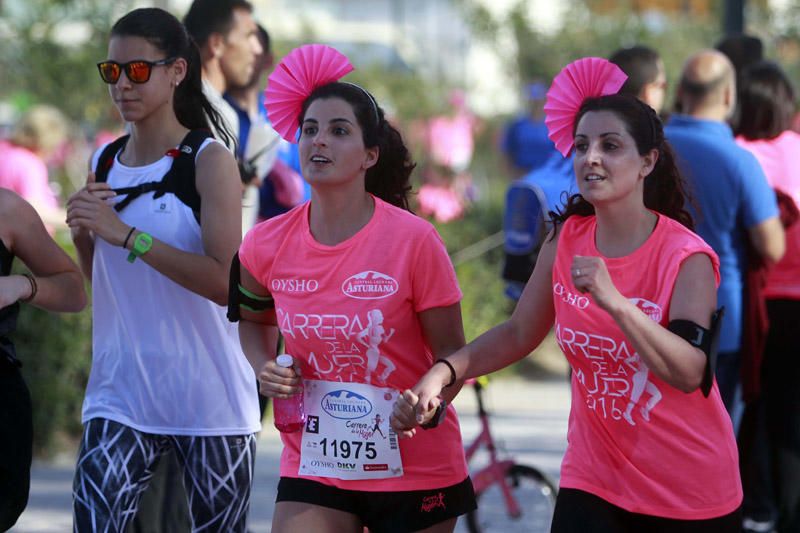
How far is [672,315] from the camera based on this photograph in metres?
3.53

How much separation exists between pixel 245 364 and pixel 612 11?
18.0m

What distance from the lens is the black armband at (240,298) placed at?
4.08 meters

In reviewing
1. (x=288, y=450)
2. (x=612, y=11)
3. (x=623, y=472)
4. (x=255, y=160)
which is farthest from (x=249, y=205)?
(x=612, y=11)

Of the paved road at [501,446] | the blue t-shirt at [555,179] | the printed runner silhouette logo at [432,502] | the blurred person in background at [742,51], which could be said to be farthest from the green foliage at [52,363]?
the printed runner silhouette logo at [432,502]

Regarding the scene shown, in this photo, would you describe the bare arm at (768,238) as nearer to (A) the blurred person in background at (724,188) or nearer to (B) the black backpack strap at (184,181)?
(A) the blurred person in background at (724,188)

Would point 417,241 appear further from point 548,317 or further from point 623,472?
point 623,472

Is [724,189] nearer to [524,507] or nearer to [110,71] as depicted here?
[524,507]

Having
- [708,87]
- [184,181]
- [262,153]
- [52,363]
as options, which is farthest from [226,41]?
[52,363]

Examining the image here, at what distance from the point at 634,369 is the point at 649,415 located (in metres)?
0.13

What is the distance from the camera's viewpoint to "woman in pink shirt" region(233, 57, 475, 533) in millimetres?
3801

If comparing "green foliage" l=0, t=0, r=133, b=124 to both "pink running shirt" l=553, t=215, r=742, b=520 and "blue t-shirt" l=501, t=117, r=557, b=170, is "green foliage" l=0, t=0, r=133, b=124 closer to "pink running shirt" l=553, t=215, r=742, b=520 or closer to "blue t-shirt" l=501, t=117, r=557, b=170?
"blue t-shirt" l=501, t=117, r=557, b=170

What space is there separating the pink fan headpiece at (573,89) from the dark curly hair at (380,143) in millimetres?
477

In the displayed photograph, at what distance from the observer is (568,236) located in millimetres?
3836

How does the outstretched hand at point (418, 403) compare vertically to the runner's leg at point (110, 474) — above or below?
above
